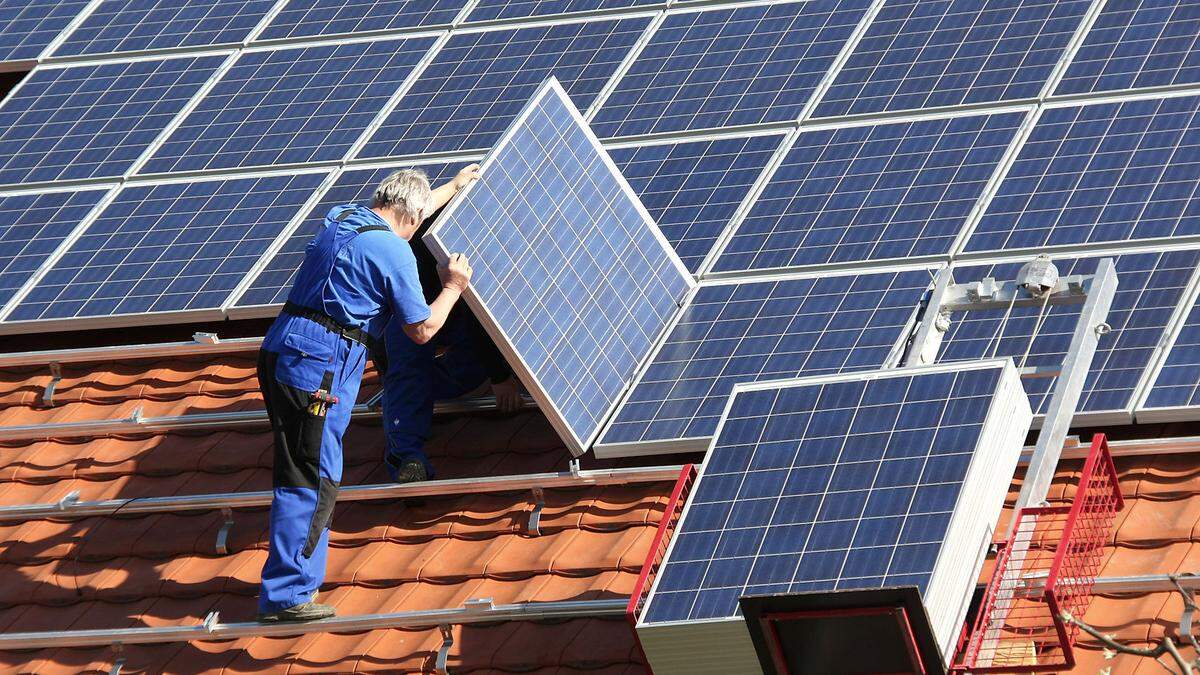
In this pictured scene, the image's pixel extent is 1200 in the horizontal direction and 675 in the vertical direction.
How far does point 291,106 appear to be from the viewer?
42.5 feet

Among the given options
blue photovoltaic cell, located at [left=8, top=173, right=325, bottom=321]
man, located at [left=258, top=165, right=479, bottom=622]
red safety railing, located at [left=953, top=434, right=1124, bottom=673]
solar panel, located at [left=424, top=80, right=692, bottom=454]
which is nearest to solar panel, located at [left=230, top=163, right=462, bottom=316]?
blue photovoltaic cell, located at [left=8, top=173, right=325, bottom=321]

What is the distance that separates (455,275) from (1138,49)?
431 centimetres

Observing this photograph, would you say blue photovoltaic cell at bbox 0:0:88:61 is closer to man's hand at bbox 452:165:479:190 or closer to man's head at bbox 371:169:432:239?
man's hand at bbox 452:165:479:190

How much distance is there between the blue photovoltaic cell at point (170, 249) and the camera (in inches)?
460

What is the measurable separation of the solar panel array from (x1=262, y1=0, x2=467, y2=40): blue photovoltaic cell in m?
Answer: 0.02

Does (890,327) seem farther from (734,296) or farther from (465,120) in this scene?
(465,120)

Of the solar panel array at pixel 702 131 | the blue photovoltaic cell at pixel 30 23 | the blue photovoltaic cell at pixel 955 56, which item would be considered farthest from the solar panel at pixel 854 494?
the blue photovoltaic cell at pixel 30 23

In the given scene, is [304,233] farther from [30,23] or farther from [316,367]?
[30,23]

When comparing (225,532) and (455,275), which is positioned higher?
(455,275)

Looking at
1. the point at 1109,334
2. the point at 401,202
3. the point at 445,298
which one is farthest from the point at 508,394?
the point at 1109,334

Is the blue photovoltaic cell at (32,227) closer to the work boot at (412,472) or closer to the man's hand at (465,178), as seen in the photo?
the work boot at (412,472)

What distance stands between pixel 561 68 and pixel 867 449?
4990 mm

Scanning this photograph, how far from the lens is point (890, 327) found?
970 centimetres

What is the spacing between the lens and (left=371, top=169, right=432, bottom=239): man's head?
9555mm
